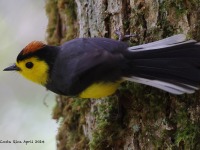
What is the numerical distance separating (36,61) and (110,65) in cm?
68

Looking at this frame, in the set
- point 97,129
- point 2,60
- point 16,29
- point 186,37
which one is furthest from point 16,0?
point 186,37

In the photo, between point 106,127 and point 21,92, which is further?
point 21,92

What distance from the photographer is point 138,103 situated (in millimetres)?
3076

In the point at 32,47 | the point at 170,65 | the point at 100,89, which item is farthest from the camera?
the point at 32,47

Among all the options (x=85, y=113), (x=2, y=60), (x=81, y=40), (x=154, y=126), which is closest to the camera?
(x=154, y=126)

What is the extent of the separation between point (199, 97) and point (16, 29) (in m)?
3.72

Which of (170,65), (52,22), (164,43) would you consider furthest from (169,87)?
(52,22)

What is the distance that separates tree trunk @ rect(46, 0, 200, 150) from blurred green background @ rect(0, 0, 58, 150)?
67.9 inches

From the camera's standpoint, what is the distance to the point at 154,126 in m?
2.92

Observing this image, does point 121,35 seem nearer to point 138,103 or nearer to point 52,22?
point 138,103

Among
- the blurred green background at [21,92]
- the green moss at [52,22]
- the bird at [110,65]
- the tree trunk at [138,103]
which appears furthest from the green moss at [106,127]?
the blurred green background at [21,92]

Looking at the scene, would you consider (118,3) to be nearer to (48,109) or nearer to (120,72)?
(120,72)

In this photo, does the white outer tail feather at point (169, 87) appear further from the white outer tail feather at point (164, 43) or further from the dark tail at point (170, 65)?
the white outer tail feather at point (164, 43)

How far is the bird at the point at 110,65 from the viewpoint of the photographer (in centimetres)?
274
